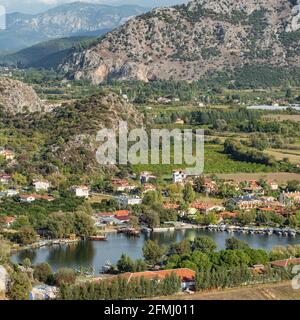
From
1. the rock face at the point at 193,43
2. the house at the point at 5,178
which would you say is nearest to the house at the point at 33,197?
the house at the point at 5,178

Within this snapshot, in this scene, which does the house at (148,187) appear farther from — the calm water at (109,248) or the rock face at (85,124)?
the calm water at (109,248)

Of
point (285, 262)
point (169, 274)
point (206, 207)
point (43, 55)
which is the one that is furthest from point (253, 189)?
point (43, 55)

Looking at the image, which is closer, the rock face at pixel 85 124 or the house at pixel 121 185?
the house at pixel 121 185

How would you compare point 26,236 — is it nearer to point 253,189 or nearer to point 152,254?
point 152,254

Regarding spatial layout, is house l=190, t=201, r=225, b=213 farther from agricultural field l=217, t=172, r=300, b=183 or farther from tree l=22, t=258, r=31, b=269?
tree l=22, t=258, r=31, b=269

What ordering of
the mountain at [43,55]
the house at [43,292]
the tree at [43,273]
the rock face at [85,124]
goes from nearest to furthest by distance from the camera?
the house at [43,292] < the tree at [43,273] < the rock face at [85,124] < the mountain at [43,55]

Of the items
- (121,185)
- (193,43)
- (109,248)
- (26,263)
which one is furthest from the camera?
(193,43)
